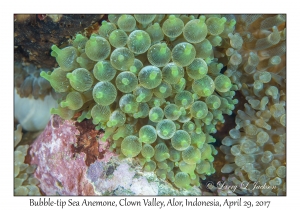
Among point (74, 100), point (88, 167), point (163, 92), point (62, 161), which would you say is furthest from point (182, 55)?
point (62, 161)

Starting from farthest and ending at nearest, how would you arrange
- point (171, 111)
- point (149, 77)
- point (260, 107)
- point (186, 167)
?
point (260, 107)
point (186, 167)
point (171, 111)
point (149, 77)

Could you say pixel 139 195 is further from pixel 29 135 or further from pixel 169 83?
pixel 29 135

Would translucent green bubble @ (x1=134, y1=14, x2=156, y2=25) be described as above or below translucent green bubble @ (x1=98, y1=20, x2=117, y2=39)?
above

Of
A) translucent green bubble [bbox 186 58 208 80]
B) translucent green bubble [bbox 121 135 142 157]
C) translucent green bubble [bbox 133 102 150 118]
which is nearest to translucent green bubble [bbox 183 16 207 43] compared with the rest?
translucent green bubble [bbox 186 58 208 80]

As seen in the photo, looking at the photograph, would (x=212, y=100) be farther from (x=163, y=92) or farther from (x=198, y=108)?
(x=163, y=92)

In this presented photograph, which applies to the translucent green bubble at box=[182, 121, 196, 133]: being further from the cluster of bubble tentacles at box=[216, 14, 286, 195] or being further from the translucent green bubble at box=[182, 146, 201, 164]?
the cluster of bubble tentacles at box=[216, 14, 286, 195]

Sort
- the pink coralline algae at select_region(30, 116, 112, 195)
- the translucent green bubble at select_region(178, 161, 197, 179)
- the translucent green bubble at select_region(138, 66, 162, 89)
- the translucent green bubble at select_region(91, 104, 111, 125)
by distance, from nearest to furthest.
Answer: the translucent green bubble at select_region(138, 66, 162, 89) → the translucent green bubble at select_region(91, 104, 111, 125) → the translucent green bubble at select_region(178, 161, 197, 179) → the pink coralline algae at select_region(30, 116, 112, 195)

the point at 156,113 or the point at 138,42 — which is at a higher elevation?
the point at 138,42

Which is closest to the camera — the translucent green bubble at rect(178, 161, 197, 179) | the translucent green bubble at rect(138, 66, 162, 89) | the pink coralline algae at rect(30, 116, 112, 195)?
the translucent green bubble at rect(138, 66, 162, 89)
